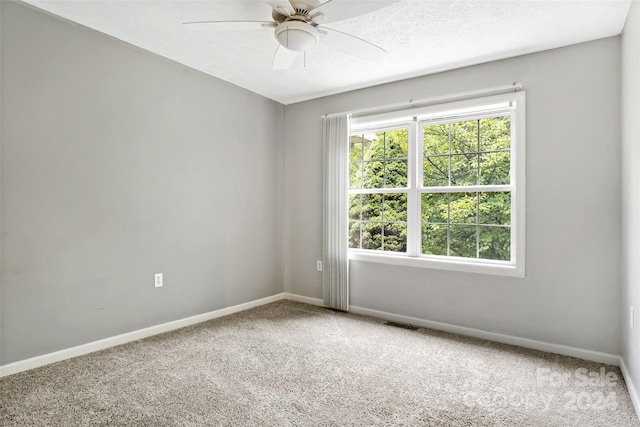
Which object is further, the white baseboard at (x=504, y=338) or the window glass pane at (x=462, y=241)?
the window glass pane at (x=462, y=241)

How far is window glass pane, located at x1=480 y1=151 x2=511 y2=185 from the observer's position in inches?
125

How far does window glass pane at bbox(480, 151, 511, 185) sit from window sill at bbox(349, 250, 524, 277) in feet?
2.43

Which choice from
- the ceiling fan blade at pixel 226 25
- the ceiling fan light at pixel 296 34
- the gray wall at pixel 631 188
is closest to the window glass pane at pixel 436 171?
the gray wall at pixel 631 188

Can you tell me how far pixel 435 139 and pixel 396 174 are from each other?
0.53 meters

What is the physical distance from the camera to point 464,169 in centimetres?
338

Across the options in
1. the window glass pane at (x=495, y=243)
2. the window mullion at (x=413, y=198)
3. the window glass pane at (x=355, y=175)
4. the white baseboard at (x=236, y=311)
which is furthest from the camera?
the window glass pane at (x=355, y=175)

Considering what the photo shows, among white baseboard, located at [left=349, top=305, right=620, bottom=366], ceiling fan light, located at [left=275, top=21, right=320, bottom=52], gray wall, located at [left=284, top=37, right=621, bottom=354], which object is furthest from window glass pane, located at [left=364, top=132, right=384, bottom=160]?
ceiling fan light, located at [left=275, top=21, right=320, bottom=52]

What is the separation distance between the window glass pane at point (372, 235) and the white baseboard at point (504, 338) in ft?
2.27

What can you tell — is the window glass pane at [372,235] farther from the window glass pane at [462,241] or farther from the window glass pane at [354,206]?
the window glass pane at [462,241]

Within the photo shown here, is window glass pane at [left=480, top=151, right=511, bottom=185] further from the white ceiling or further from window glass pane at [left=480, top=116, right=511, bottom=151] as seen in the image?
the white ceiling

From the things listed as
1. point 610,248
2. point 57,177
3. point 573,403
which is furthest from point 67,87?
point 610,248

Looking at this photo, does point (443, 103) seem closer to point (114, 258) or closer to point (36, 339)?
point (114, 258)

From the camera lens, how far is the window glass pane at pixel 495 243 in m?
3.17

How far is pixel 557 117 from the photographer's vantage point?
9.29ft
